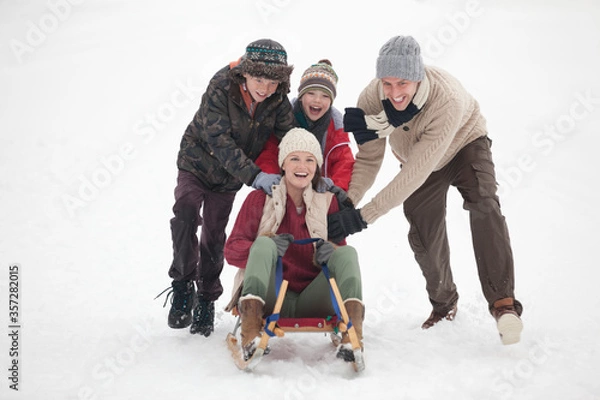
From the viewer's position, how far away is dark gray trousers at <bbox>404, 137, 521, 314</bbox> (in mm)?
2979

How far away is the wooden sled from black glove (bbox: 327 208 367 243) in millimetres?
483

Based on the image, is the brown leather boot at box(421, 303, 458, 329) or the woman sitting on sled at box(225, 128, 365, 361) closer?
the woman sitting on sled at box(225, 128, 365, 361)

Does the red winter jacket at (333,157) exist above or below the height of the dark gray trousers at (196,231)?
above

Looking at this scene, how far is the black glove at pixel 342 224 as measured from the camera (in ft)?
10.2

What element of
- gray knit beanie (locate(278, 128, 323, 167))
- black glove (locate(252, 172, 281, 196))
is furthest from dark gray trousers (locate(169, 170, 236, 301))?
gray knit beanie (locate(278, 128, 323, 167))

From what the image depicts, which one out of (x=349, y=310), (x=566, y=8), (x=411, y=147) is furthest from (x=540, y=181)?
(x=566, y=8)

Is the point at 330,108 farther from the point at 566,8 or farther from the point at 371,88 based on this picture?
the point at 566,8

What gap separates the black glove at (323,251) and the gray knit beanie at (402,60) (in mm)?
981

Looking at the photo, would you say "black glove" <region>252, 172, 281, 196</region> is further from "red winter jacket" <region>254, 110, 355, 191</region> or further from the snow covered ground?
the snow covered ground

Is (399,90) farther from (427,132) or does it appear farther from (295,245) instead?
(295,245)
